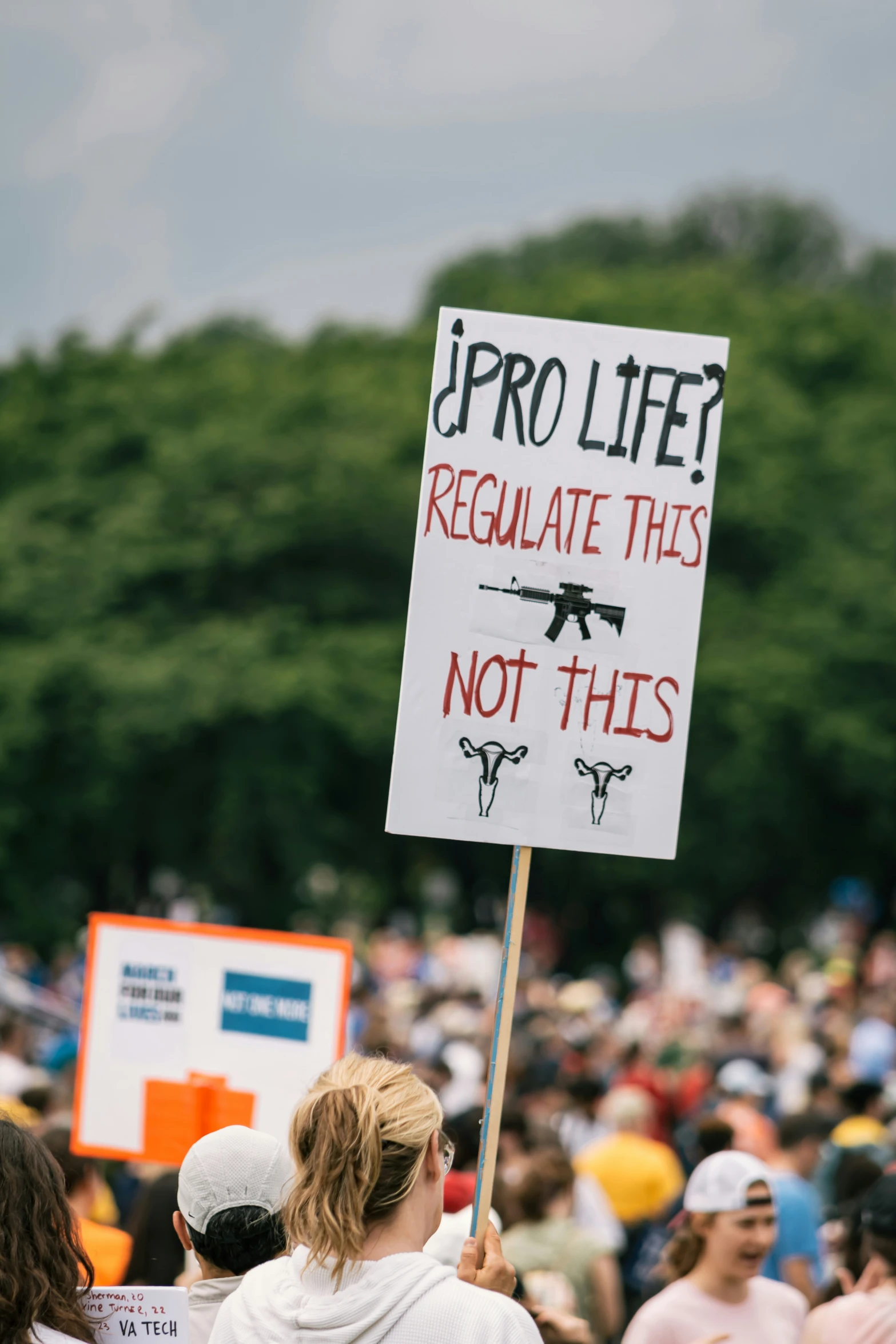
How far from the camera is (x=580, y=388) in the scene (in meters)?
3.57

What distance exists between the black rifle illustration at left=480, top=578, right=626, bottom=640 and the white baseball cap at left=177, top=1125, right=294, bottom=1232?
1.18 metres

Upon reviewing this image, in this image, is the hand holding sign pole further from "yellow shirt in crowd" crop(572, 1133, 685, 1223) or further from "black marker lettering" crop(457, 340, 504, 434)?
"yellow shirt in crowd" crop(572, 1133, 685, 1223)

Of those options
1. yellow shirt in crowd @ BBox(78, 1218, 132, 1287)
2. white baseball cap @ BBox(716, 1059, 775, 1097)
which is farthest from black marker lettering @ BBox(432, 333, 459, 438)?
white baseball cap @ BBox(716, 1059, 775, 1097)

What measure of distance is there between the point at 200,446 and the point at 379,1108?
30.0 meters

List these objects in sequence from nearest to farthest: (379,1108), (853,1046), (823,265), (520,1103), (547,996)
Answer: (379,1108) < (520,1103) < (853,1046) < (547,996) < (823,265)

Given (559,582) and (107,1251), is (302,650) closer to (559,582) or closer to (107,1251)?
(107,1251)

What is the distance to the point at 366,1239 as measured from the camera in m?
2.47

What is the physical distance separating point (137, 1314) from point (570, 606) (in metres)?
1.62

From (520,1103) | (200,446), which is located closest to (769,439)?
(200,446)

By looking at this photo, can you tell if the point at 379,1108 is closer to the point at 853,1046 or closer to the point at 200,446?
the point at 853,1046

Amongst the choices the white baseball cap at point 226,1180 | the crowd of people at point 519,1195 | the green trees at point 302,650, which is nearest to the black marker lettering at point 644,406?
the crowd of people at point 519,1195

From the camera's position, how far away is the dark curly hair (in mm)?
2363

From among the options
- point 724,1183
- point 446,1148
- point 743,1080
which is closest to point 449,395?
point 446,1148

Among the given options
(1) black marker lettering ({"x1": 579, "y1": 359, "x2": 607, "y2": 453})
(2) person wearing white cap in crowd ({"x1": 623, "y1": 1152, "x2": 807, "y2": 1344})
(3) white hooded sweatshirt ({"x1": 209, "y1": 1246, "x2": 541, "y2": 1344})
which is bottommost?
(2) person wearing white cap in crowd ({"x1": 623, "y1": 1152, "x2": 807, "y2": 1344})
